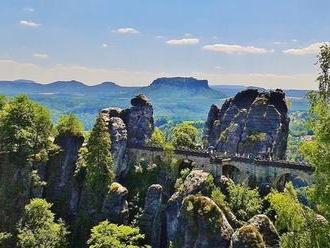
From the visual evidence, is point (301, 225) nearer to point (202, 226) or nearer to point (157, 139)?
point (202, 226)

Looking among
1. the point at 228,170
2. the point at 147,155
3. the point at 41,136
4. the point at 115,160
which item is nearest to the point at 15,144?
the point at 41,136

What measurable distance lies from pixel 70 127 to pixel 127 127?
41.5ft

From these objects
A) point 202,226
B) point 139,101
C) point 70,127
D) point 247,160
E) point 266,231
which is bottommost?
point 202,226

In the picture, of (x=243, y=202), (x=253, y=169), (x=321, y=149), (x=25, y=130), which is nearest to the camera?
(x=321, y=149)

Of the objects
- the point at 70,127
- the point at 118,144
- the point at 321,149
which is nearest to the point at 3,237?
the point at 118,144

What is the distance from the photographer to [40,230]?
88.8 m

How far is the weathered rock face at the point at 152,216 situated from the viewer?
294 ft

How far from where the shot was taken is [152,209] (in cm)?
9131

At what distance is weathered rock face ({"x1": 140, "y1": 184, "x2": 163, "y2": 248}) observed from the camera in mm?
89669

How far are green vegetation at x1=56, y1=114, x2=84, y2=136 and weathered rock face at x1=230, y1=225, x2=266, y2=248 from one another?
64843 mm

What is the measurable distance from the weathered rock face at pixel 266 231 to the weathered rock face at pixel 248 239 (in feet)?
10.9

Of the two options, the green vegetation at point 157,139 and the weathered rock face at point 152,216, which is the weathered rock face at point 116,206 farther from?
the green vegetation at point 157,139

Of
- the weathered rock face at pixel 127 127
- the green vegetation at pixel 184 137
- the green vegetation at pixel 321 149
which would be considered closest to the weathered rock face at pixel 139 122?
the weathered rock face at pixel 127 127

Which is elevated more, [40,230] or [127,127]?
[127,127]
